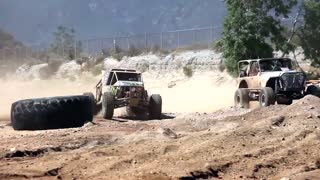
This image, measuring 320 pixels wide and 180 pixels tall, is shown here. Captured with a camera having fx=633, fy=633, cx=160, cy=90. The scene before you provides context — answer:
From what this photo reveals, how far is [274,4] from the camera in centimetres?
3400

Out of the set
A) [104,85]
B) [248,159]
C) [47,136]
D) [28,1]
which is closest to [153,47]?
[104,85]

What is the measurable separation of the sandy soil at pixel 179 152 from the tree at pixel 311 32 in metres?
21.6

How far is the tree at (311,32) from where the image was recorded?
3528 cm

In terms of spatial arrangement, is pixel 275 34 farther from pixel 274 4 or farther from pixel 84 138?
pixel 84 138

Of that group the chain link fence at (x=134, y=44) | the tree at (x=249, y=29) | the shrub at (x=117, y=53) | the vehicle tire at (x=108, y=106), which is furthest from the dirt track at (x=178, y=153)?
the shrub at (x=117, y=53)

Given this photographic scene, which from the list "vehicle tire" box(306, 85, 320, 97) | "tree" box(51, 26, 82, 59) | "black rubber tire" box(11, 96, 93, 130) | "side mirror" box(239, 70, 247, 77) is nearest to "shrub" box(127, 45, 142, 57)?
"tree" box(51, 26, 82, 59)

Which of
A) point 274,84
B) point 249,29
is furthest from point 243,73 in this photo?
point 249,29

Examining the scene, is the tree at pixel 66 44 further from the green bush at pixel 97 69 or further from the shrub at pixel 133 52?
the shrub at pixel 133 52

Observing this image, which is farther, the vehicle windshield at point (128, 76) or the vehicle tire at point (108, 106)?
the vehicle windshield at point (128, 76)

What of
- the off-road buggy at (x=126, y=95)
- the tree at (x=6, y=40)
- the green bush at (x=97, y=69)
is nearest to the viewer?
the off-road buggy at (x=126, y=95)

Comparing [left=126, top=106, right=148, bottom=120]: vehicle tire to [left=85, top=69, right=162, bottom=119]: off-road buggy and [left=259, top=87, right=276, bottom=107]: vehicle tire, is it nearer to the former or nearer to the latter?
[left=85, top=69, right=162, bottom=119]: off-road buggy

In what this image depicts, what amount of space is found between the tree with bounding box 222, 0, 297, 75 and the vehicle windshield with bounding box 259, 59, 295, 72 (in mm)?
8650

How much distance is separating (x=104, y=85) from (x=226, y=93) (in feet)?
49.5

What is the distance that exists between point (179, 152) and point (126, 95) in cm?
1204
